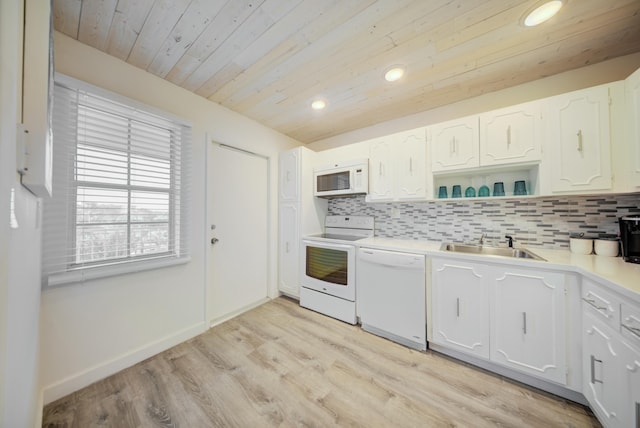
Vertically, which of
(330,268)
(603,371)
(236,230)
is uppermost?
(236,230)

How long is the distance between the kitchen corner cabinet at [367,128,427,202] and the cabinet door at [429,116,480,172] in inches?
4.2

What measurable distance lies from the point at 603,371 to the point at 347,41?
2472 mm

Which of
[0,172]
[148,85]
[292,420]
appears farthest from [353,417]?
[148,85]

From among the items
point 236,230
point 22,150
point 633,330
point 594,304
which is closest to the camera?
point 22,150

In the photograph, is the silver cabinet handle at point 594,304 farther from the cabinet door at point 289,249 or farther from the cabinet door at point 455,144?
the cabinet door at point 289,249

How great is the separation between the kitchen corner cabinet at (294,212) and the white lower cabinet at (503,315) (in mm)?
1611

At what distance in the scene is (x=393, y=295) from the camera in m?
1.99

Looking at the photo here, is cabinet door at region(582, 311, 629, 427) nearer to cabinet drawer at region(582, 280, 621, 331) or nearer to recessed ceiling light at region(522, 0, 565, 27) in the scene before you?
cabinet drawer at region(582, 280, 621, 331)

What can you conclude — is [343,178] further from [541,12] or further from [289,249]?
[541,12]

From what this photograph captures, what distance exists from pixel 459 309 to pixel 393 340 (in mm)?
685

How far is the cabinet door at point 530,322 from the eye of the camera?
4.52 ft

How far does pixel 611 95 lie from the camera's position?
142cm

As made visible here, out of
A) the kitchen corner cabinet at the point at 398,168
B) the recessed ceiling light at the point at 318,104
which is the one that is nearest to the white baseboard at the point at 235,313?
the kitchen corner cabinet at the point at 398,168

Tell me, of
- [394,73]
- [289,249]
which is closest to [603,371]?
[394,73]
